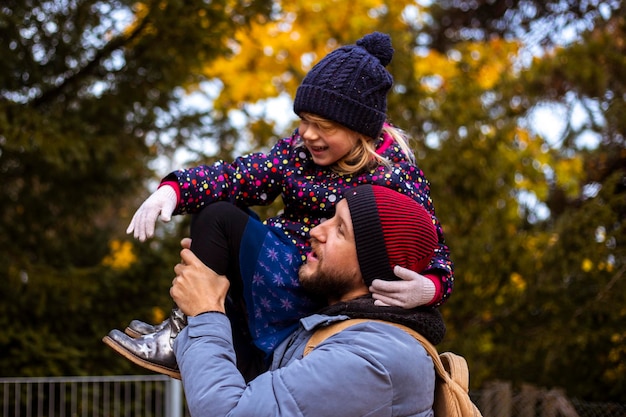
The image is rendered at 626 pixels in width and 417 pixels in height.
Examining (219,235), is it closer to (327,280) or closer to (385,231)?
(327,280)

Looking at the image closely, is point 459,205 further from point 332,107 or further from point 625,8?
point 332,107

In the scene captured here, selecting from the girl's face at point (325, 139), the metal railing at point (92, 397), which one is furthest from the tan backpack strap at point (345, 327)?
the metal railing at point (92, 397)

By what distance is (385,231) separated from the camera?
2.27m

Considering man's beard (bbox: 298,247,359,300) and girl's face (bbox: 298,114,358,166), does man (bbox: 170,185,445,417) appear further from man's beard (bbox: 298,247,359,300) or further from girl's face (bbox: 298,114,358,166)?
girl's face (bbox: 298,114,358,166)

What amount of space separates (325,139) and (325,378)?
77cm

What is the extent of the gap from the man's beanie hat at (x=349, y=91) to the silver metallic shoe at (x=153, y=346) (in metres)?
0.77

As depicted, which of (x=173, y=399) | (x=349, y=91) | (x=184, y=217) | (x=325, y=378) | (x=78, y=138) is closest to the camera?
(x=325, y=378)

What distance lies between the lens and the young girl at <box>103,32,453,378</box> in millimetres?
2320

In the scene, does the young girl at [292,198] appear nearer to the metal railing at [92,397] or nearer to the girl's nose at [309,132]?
the girl's nose at [309,132]

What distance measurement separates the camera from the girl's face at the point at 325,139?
2467 mm

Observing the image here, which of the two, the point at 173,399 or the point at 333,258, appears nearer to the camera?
the point at 333,258

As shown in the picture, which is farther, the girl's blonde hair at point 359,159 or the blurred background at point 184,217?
the blurred background at point 184,217

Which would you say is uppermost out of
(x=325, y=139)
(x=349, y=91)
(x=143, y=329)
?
(x=349, y=91)

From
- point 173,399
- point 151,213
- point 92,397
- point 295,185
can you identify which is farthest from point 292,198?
point 92,397
